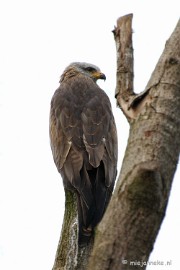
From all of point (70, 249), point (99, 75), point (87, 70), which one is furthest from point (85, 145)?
point (87, 70)

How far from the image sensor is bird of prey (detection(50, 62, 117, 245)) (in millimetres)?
6484

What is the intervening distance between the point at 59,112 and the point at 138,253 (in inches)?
216

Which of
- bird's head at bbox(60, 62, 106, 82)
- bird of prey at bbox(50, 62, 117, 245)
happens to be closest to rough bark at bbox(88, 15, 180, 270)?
bird of prey at bbox(50, 62, 117, 245)

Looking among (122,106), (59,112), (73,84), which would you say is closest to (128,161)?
(122,106)

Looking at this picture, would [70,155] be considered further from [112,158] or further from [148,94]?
[148,94]

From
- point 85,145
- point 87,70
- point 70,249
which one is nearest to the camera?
point 70,249

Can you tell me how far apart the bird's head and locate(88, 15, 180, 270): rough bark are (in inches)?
288

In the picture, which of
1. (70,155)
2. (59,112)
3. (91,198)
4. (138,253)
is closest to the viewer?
(138,253)

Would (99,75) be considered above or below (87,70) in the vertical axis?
below

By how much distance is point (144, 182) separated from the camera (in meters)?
3.15

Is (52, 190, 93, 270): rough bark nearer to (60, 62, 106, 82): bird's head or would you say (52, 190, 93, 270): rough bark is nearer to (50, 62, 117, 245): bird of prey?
(50, 62, 117, 245): bird of prey

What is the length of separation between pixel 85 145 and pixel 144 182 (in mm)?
4330

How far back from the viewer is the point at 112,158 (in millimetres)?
7445

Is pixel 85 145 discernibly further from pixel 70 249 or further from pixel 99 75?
pixel 99 75
